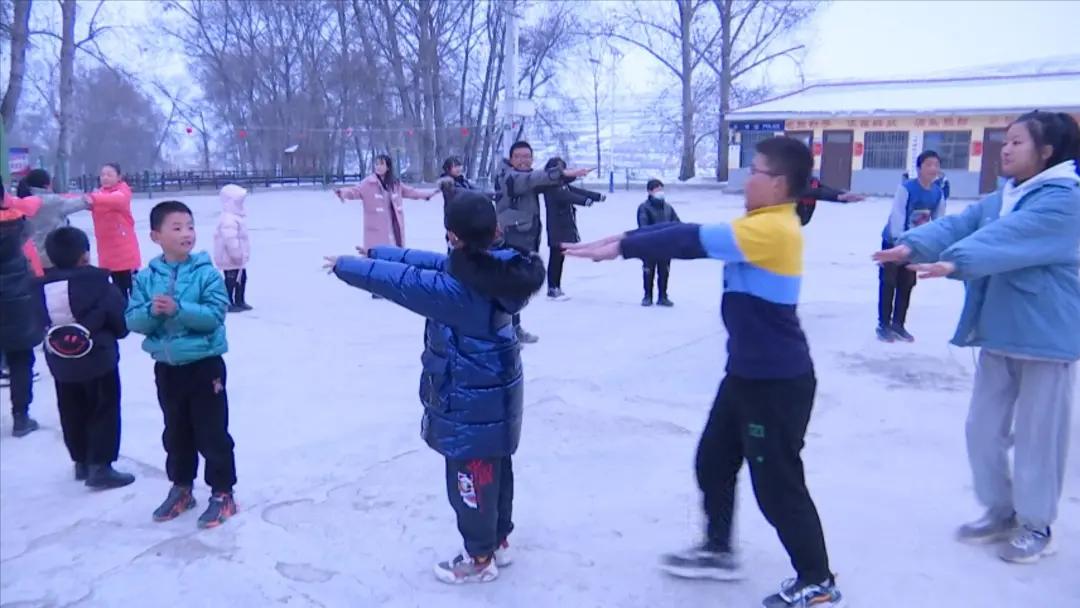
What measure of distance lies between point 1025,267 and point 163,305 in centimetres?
341

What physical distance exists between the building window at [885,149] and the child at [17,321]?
32128 millimetres

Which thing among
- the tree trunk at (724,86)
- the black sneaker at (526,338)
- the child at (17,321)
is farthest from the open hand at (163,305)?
the tree trunk at (724,86)

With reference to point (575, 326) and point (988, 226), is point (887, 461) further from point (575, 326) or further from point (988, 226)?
point (575, 326)

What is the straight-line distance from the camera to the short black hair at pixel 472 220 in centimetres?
302

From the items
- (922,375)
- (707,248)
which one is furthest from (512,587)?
(922,375)

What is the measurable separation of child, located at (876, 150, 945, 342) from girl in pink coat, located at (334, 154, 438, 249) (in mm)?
4673

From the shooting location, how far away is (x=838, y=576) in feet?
10.9

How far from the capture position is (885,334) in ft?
24.1

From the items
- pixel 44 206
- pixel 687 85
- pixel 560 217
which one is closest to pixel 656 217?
pixel 560 217

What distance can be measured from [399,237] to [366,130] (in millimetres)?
35210

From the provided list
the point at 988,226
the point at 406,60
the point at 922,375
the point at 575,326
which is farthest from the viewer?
the point at 406,60

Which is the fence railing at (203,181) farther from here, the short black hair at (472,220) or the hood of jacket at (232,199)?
the short black hair at (472,220)

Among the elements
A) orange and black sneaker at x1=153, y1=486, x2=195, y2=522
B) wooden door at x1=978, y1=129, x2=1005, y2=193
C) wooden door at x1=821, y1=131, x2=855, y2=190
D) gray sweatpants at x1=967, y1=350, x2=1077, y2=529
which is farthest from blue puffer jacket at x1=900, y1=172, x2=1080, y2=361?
wooden door at x1=821, y1=131, x2=855, y2=190

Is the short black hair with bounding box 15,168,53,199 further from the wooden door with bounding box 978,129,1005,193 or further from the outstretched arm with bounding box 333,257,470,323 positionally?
the wooden door with bounding box 978,129,1005,193
